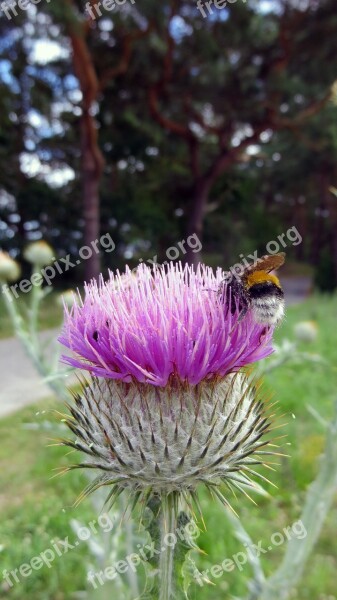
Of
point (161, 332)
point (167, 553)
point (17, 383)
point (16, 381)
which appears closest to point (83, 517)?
point (167, 553)

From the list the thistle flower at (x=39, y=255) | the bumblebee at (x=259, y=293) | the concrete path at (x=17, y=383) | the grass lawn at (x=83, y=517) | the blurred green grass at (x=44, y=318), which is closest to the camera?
the bumblebee at (x=259, y=293)

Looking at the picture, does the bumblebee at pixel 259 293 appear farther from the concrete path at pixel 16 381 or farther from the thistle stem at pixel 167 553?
the concrete path at pixel 16 381

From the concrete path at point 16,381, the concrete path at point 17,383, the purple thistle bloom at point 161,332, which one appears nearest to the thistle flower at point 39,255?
the concrete path at point 16,381

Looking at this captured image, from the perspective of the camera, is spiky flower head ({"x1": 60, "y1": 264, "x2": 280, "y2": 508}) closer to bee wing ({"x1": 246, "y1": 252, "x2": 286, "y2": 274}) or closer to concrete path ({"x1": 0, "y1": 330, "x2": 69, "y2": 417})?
bee wing ({"x1": 246, "y1": 252, "x2": 286, "y2": 274})

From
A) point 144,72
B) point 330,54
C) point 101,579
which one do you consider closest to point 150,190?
point 144,72

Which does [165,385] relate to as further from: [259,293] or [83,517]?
[83,517]

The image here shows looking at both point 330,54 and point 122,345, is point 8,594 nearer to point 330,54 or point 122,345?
point 122,345

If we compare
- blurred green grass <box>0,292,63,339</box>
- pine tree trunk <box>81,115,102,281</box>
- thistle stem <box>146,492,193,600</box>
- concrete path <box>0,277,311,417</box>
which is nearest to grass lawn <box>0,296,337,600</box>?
thistle stem <box>146,492,193,600</box>
